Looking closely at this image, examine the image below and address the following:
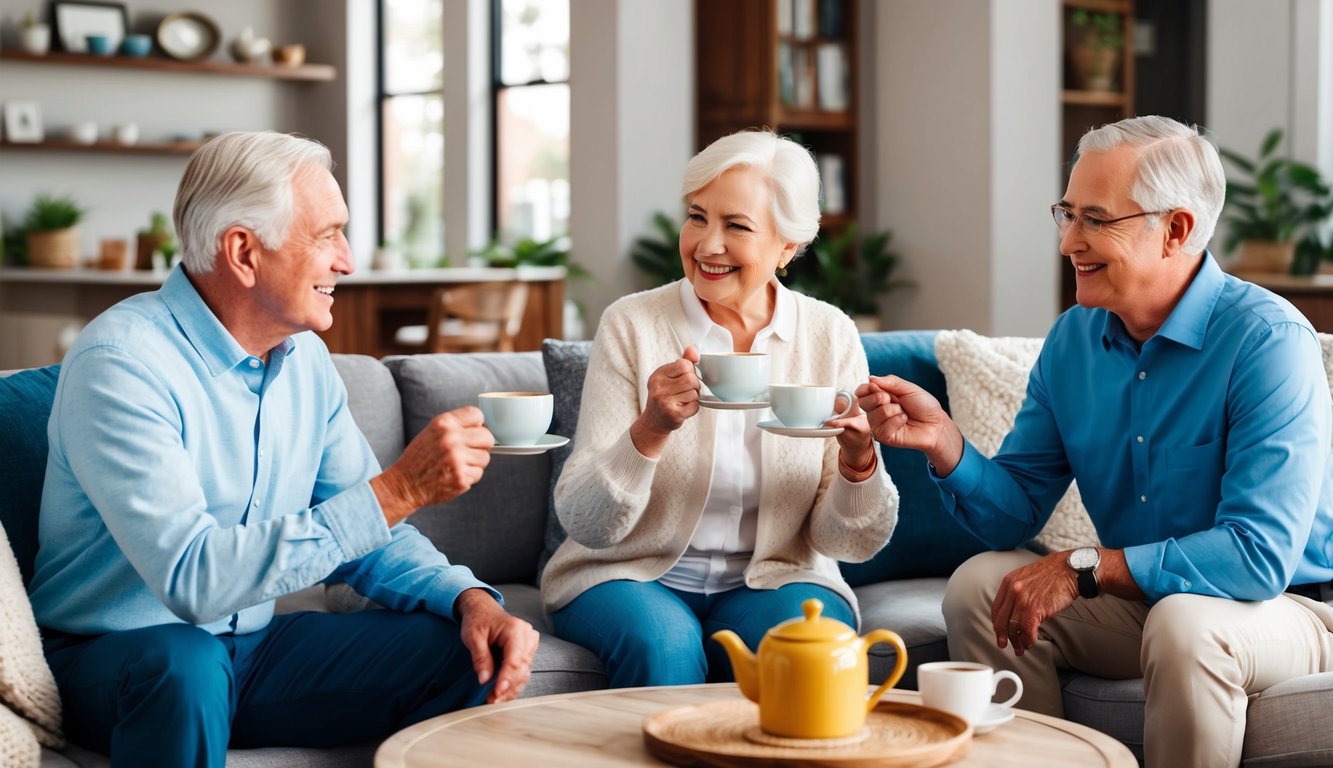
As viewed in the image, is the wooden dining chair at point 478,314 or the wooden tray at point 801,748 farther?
the wooden dining chair at point 478,314

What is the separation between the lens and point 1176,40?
248 inches

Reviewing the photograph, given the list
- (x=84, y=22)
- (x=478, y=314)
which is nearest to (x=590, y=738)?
(x=478, y=314)

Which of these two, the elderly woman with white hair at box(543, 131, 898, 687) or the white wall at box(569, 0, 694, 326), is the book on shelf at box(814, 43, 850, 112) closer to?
the white wall at box(569, 0, 694, 326)

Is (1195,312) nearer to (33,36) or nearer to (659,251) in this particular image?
(659,251)

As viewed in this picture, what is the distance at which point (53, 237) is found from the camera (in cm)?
719

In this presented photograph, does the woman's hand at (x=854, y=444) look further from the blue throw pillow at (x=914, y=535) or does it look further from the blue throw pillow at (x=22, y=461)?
the blue throw pillow at (x=22, y=461)

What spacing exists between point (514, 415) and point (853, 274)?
15.2 feet

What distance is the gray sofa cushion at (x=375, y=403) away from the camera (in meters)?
2.53

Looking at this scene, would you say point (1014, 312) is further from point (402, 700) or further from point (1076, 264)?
point (402, 700)

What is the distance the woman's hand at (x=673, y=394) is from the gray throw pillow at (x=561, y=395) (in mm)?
550

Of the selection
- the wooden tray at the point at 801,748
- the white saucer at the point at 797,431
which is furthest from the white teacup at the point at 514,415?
the wooden tray at the point at 801,748

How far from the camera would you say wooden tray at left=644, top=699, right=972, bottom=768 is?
1403 millimetres

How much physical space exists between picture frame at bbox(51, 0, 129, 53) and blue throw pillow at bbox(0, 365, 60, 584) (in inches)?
241

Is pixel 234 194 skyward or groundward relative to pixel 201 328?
skyward
